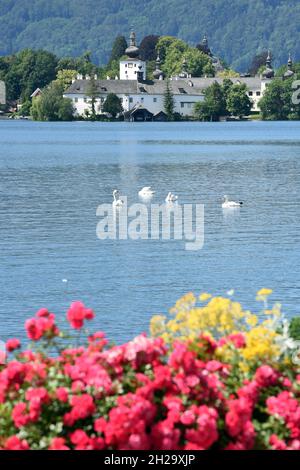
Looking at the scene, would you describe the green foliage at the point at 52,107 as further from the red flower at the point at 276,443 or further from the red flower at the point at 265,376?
the red flower at the point at 276,443

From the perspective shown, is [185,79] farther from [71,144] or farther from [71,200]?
[71,200]

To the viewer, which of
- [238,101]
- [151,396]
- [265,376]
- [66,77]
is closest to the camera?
[151,396]

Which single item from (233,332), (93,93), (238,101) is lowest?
(233,332)

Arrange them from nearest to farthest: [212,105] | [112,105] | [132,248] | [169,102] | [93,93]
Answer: [132,248], [93,93], [112,105], [212,105], [169,102]

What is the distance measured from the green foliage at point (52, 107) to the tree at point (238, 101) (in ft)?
77.9

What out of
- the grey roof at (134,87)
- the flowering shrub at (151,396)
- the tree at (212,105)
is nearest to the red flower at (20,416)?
the flowering shrub at (151,396)

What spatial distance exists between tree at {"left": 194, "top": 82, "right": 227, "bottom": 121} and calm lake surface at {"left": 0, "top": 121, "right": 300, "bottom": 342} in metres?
117

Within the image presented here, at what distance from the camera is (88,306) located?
21.0 metres

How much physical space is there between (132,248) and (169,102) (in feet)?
512

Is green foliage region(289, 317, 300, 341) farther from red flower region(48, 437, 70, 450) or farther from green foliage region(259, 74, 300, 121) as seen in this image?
green foliage region(259, 74, 300, 121)

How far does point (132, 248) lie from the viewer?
29.1 meters

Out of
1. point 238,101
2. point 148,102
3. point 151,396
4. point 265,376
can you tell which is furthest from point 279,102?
point 151,396

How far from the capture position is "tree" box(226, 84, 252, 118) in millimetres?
177625

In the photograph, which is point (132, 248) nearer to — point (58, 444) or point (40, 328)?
point (40, 328)
